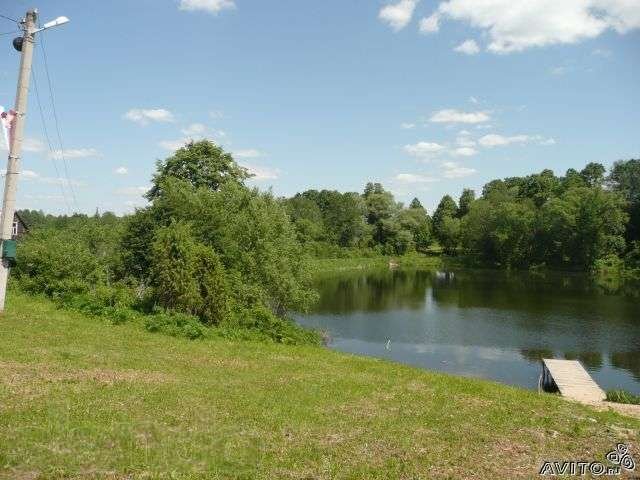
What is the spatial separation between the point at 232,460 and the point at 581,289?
Result: 68309 mm

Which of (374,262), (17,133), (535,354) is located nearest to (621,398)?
(535,354)

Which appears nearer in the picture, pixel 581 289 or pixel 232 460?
pixel 232 460

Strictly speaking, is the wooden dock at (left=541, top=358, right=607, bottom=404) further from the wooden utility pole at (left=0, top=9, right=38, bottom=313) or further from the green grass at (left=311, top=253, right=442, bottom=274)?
the green grass at (left=311, top=253, right=442, bottom=274)

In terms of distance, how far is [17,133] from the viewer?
1588 centimetres

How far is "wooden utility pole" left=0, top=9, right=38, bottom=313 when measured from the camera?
1577 centimetres

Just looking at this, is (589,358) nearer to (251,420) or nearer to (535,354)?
(535,354)

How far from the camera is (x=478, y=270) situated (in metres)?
101

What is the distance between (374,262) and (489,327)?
63.6m

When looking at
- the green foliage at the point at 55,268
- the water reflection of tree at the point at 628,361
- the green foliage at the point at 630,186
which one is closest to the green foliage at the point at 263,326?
the green foliage at the point at 55,268

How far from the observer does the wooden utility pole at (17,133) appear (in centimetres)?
1577

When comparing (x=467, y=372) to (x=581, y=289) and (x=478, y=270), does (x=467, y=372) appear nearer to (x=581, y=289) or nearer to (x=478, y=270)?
(x=581, y=289)

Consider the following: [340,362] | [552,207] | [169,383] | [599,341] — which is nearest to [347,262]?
[552,207]

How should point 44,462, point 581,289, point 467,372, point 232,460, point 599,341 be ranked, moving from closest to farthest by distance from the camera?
point 44,462
point 232,460
point 467,372
point 599,341
point 581,289

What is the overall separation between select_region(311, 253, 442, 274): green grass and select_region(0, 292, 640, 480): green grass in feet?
241
